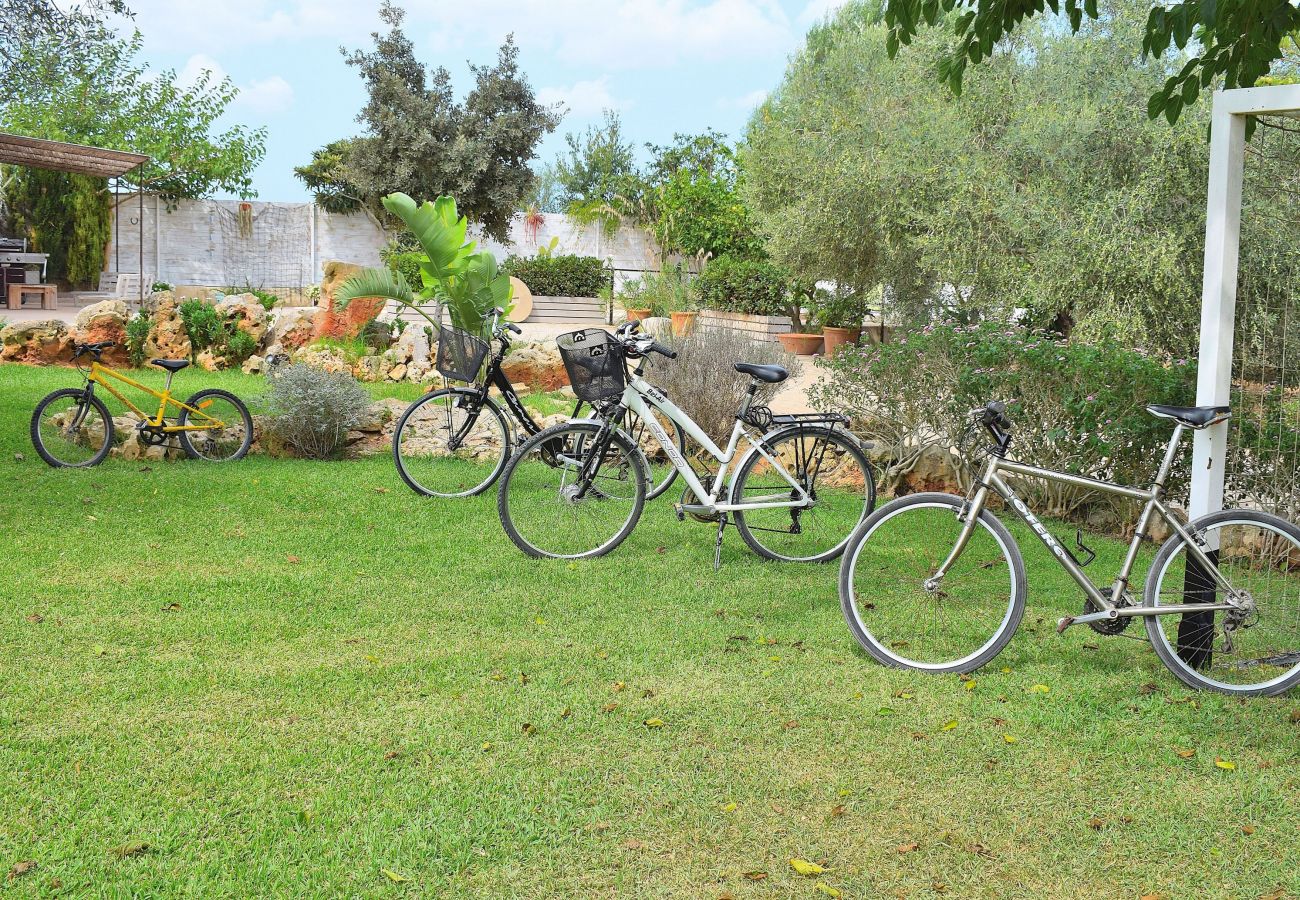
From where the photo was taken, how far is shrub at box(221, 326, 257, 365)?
15047mm

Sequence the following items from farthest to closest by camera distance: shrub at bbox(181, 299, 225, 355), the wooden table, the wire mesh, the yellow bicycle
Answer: the wooden table
shrub at bbox(181, 299, 225, 355)
the yellow bicycle
the wire mesh

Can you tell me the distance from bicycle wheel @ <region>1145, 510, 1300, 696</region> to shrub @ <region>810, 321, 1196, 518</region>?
2.26m

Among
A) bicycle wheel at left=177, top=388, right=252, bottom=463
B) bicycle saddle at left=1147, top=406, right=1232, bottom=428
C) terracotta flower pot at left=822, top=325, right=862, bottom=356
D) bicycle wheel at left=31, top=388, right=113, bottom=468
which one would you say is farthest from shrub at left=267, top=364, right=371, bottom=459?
terracotta flower pot at left=822, top=325, right=862, bottom=356

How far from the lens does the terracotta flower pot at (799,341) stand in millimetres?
19375

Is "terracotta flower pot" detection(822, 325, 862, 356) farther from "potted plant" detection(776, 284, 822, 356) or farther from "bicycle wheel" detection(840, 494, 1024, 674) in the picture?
"bicycle wheel" detection(840, 494, 1024, 674)

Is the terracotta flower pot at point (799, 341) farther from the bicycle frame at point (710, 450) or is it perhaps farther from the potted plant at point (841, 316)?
the bicycle frame at point (710, 450)

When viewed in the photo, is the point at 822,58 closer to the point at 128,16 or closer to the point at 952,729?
the point at 128,16

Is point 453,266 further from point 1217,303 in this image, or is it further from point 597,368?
point 1217,303

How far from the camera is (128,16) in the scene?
755 inches

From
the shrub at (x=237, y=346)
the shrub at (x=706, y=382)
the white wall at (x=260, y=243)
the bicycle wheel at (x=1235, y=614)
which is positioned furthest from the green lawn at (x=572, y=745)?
the white wall at (x=260, y=243)

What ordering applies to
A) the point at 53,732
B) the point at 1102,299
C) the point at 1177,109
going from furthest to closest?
the point at 1102,299, the point at 1177,109, the point at 53,732

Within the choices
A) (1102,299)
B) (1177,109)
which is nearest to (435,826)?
(1177,109)

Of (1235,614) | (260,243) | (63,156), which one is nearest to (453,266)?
(63,156)

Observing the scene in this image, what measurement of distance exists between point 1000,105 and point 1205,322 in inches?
413
